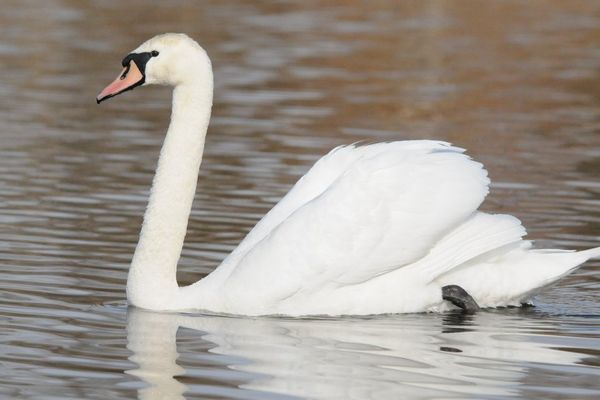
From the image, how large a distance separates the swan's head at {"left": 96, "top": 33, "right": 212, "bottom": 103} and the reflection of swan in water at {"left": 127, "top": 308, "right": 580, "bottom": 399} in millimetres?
1296

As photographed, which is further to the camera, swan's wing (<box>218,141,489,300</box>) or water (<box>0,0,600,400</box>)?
swan's wing (<box>218,141,489,300</box>)

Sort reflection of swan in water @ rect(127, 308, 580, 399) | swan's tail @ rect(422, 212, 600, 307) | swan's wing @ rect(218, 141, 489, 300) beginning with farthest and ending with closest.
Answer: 1. swan's tail @ rect(422, 212, 600, 307)
2. swan's wing @ rect(218, 141, 489, 300)
3. reflection of swan in water @ rect(127, 308, 580, 399)

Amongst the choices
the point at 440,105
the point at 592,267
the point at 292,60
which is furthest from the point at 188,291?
the point at 292,60

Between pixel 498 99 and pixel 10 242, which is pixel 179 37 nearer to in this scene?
pixel 10 242

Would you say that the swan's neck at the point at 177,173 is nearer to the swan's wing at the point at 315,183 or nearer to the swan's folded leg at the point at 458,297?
the swan's wing at the point at 315,183

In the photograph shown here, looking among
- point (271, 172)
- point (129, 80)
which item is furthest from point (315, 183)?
point (271, 172)

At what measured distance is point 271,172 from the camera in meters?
14.0

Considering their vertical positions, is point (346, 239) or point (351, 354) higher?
point (346, 239)

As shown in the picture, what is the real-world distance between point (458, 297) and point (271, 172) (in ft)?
17.0

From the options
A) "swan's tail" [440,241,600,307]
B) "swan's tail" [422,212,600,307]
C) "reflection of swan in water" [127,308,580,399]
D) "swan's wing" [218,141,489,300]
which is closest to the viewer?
"reflection of swan in water" [127,308,580,399]

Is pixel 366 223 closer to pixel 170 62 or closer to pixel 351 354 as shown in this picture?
pixel 351 354

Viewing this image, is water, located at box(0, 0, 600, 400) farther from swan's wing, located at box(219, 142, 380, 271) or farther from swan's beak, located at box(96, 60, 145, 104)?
swan's beak, located at box(96, 60, 145, 104)

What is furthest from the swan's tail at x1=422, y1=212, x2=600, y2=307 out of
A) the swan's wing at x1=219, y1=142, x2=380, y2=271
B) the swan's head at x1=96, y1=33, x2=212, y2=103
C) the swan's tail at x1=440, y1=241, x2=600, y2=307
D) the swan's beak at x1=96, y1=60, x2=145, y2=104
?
the swan's beak at x1=96, y1=60, x2=145, y2=104

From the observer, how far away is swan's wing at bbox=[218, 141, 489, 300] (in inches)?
340
